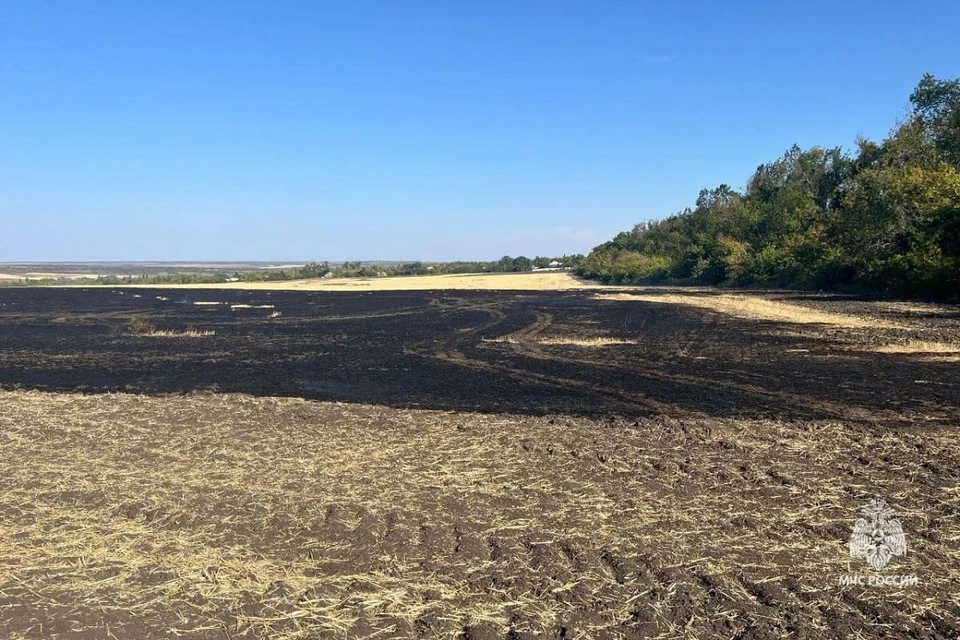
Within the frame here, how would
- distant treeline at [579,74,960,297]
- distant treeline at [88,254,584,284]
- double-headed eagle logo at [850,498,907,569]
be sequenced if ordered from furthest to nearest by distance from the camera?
1. distant treeline at [88,254,584,284]
2. distant treeline at [579,74,960,297]
3. double-headed eagle logo at [850,498,907,569]

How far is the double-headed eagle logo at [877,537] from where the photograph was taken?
4773 mm

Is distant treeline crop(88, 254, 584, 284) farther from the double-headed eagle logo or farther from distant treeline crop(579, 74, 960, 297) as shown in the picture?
the double-headed eagle logo

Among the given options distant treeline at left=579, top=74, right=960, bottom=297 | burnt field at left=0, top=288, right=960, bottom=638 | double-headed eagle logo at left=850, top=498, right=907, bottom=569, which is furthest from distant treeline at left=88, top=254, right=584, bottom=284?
double-headed eagle logo at left=850, top=498, right=907, bottom=569

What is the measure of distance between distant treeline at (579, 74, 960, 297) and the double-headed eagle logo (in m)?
31.5

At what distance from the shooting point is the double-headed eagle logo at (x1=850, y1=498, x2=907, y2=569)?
4.77 m

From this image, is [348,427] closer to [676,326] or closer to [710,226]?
[676,326]

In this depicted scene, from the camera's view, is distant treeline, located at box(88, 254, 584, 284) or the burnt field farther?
distant treeline, located at box(88, 254, 584, 284)

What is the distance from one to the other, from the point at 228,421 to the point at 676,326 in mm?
18874

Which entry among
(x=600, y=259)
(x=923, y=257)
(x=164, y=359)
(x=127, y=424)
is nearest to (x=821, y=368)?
(x=127, y=424)
